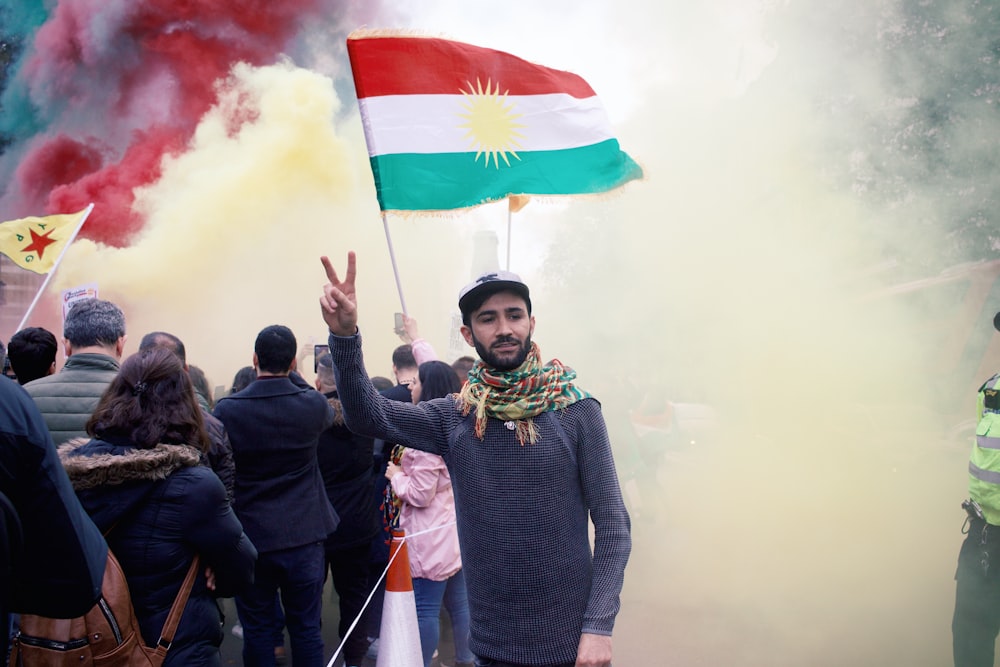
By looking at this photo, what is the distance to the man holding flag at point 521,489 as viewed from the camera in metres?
1.97

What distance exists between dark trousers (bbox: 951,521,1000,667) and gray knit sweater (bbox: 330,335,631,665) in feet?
8.81

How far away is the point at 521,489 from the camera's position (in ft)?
6.55

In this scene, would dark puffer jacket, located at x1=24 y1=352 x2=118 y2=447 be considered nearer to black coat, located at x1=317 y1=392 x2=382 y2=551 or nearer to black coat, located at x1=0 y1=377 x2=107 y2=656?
black coat, located at x1=0 y1=377 x2=107 y2=656

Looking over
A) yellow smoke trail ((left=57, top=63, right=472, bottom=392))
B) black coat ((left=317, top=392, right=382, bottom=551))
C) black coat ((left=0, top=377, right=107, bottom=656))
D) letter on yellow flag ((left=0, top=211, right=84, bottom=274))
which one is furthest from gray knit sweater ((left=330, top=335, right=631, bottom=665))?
yellow smoke trail ((left=57, top=63, right=472, bottom=392))

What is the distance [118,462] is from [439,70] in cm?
256

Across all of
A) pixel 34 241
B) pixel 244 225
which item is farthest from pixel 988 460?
pixel 244 225

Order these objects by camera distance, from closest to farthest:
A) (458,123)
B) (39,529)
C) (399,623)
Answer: (39,529) → (399,623) → (458,123)

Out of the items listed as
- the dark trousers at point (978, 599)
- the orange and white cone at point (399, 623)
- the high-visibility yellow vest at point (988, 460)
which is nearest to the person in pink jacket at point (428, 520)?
the orange and white cone at point (399, 623)

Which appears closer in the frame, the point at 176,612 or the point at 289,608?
the point at 176,612

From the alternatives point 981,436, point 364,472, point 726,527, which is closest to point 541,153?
A: point 364,472

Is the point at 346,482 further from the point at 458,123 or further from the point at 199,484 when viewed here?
the point at 458,123

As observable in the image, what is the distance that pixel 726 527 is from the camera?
7.13 metres

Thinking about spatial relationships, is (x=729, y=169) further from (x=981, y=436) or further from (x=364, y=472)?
(x=364, y=472)

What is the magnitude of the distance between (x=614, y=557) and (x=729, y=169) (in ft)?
32.0
